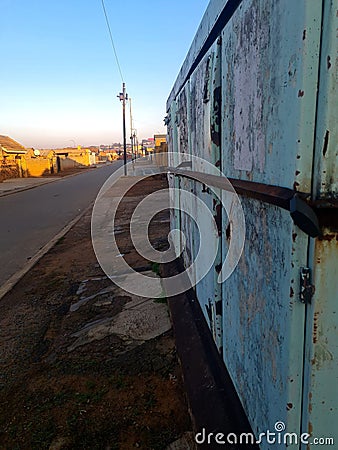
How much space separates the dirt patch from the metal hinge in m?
1.43

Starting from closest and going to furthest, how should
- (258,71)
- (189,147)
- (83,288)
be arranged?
(258,71), (189,147), (83,288)

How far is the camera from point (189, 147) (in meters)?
3.05

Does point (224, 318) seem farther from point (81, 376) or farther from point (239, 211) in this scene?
point (81, 376)

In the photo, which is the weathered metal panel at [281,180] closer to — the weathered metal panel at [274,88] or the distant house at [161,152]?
the weathered metal panel at [274,88]

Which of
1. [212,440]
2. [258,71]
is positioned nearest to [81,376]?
[212,440]

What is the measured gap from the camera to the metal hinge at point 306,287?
101 cm

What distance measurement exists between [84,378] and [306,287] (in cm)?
214

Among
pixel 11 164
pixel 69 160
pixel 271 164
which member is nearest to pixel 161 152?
pixel 11 164

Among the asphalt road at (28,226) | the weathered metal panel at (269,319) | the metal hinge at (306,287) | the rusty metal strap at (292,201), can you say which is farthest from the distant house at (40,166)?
the metal hinge at (306,287)

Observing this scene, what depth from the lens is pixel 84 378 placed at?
2615mm

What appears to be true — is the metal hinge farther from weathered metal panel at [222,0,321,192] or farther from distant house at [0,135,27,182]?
distant house at [0,135,27,182]

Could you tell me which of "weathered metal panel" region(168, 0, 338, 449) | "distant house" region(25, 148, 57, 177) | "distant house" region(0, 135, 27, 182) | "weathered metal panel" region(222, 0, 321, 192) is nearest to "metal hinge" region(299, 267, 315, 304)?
"weathered metal panel" region(168, 0, 338, 449)

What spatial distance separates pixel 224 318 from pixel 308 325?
3.47 ft

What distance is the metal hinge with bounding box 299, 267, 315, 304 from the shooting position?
1.01m
